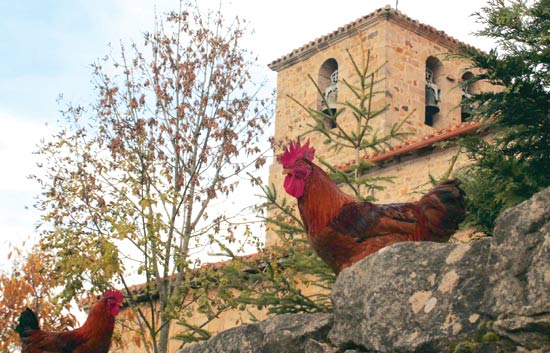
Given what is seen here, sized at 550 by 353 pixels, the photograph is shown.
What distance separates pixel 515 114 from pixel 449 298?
3.82 meters

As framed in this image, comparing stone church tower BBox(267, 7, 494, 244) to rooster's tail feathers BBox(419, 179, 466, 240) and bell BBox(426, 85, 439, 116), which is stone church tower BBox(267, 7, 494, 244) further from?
rooster's tail feathers BBox(419, 179, 466, 240)

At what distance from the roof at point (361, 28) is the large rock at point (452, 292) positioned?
18.8 m

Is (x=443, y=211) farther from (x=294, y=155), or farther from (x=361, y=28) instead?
(x=361, y=28)

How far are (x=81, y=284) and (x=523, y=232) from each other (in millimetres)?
7762

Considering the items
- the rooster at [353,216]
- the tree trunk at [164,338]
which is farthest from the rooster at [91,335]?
the tree trunk at [164,338]

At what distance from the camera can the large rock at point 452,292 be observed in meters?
2.91

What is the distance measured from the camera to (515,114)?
22.1ft

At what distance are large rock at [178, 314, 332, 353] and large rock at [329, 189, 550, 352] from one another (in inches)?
6.7

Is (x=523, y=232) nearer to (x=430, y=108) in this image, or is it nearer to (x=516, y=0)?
(x=516, y=0)

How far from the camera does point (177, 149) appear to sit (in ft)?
39.4

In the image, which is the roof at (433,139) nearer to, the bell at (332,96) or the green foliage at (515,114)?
the bell at (332,96)

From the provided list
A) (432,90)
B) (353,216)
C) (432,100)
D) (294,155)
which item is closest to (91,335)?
(294,155)

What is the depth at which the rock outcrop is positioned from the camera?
115 inches

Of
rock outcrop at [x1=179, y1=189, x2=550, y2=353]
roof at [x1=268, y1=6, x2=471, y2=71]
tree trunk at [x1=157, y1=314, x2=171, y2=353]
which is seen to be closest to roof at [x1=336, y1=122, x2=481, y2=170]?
tree trunk at [x1=157, y1=314, x2=171, y2=353]
